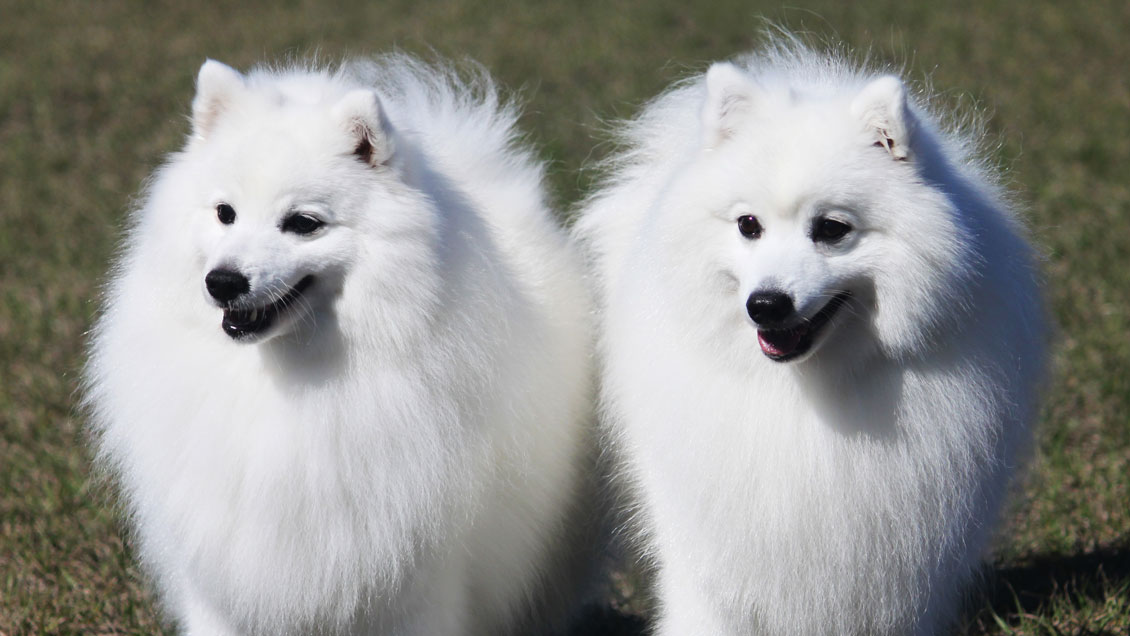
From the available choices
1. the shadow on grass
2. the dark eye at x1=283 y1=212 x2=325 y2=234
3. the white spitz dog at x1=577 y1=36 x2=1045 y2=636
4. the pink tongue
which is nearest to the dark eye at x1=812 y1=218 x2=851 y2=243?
the white spitz dog at x1=577 y1=36 x2=1045 y2=636

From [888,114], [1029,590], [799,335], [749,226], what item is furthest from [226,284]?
[1029,590]

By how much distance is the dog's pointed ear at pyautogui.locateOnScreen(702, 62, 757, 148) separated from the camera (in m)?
3.21

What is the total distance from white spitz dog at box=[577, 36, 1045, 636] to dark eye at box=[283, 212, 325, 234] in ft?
3.18

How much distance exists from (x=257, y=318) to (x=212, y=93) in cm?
72

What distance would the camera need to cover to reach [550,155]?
7031 mm

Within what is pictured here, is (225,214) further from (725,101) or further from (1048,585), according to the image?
(1048,585)

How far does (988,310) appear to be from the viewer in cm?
319

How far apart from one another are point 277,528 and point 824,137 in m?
1.99

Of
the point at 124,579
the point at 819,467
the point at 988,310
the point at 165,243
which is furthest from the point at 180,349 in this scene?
the point at 988,310

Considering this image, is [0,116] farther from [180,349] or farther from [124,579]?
[180,349]

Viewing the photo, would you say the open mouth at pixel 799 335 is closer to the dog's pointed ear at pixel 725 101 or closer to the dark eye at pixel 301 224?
the dog's pointed ear at pixel 725 101

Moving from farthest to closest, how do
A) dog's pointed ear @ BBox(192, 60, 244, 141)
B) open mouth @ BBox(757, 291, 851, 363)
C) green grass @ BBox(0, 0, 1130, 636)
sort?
green grass @ BBox(0, 0, 1130, 636), dog's pointed ear @ BBox(192, 60, 244, 141), open mouth @ BBox(757, 291, 851, 363)

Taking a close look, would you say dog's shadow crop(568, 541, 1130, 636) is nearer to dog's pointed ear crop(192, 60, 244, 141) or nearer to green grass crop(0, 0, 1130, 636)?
green grass crop(0, 0, 1130, 636)

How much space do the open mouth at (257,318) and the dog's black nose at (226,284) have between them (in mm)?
117
